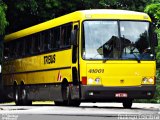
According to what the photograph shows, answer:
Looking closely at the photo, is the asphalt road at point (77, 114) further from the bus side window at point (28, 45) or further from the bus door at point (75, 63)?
the bus side window at point (28, 45)

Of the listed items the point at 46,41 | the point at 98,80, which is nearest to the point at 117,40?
the point at 98,80

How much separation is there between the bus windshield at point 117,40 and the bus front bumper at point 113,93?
3.62 feet

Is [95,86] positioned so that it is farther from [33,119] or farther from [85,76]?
[33,119]

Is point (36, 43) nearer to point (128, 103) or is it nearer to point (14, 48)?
point (14, 48)

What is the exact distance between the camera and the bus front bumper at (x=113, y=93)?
23391mm

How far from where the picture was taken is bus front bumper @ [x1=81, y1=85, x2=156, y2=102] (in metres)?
23.4

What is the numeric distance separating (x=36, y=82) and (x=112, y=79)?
22.6 ft

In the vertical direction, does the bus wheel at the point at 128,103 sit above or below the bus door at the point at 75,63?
below

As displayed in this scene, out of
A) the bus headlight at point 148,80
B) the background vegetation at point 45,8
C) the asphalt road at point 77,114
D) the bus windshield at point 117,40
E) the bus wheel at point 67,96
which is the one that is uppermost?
the background vegetation at point 45,8

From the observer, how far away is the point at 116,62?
23781 mm

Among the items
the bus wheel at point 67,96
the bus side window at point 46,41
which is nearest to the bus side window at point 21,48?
the bus side window at point 46,41

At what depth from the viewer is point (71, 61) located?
2473cm

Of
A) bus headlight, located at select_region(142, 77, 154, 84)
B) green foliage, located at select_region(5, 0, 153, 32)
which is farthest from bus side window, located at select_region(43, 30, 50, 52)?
green foliage, located at select_region(5, 0, 153, 32)

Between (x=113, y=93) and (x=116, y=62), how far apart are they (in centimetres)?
113
